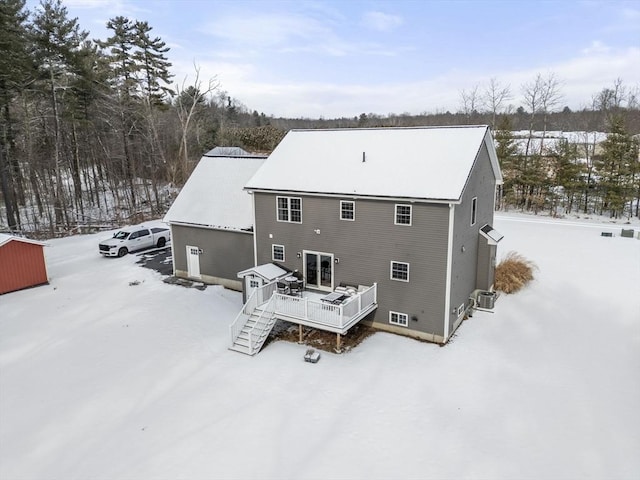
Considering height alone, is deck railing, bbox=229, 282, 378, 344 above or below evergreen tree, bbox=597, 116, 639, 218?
below

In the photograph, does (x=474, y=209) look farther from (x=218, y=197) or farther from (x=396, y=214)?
(x=218, y=197)

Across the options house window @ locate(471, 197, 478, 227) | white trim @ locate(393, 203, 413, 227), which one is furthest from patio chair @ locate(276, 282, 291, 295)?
house window @ locate(471, 197, 478, 227)

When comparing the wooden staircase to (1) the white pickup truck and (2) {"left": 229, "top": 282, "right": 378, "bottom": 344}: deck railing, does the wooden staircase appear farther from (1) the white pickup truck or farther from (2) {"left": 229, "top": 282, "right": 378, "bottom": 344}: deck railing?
(1) the white pickup truck

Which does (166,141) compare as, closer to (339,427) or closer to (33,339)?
(33,339)

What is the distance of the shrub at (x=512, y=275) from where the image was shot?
18.1 metres

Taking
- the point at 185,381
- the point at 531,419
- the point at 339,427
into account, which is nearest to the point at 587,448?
the point at 531,419

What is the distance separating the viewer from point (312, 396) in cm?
1114

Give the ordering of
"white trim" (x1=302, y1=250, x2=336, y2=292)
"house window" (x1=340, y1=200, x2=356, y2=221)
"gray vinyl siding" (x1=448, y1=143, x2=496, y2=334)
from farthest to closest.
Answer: "white trim" (x1=302, y1=250, x2=336, y2=292)
"house window" (x1=340, y1=200, x2=356, y2=221)
"gray vinyl siding" (x1=448, y1=143, x2=496, y2=334)

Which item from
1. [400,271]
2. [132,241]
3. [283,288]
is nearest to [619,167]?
[400,271]

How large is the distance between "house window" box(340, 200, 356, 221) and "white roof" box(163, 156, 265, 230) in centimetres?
476

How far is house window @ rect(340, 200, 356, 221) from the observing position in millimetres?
14655

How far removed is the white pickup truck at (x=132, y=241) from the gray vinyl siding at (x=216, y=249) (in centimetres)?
523

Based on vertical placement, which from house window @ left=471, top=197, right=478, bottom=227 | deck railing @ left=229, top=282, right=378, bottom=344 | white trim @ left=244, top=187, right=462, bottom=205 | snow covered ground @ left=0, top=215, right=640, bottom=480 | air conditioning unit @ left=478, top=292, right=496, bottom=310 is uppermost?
white trim @ left=244, top=187, right=462, bottom=205

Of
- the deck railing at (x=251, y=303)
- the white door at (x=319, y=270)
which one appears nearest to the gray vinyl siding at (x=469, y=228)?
the white door at (x=319, y=270)
